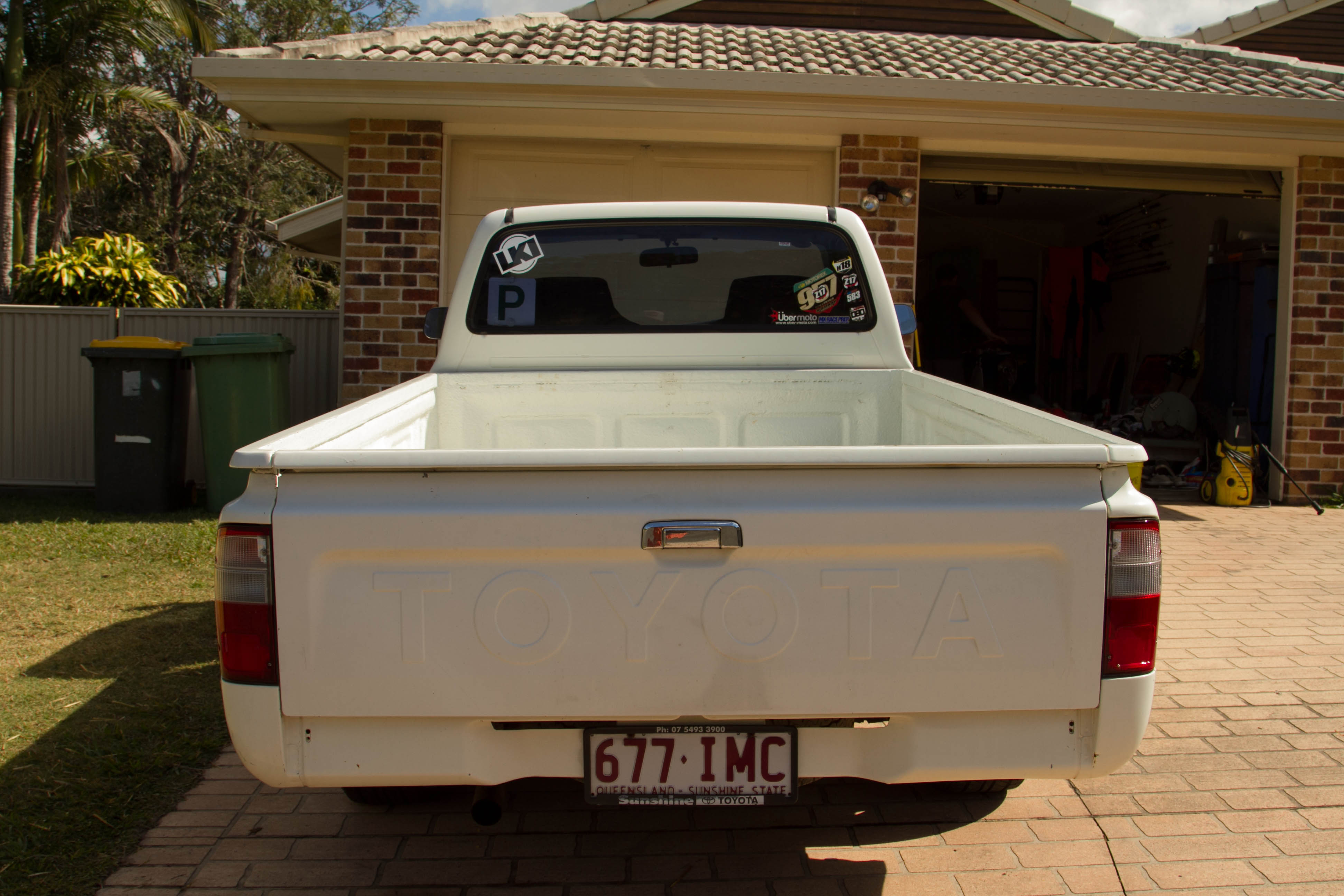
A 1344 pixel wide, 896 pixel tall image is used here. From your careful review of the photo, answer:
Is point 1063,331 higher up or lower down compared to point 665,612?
higher up

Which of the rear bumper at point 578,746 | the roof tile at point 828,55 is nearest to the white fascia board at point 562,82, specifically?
the roof tile at point 828,55

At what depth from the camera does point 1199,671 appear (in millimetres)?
4125

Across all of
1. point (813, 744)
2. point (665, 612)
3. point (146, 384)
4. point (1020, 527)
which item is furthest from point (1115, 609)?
point (146, 384)

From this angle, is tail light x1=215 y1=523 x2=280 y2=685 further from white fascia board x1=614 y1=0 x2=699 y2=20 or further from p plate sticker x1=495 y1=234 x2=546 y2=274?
white fascia board x1=614 y1=0 x2=699 y2=20

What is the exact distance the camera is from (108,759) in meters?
3.16

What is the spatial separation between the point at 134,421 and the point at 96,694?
3947 millimetres

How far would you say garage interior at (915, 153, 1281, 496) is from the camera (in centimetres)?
826

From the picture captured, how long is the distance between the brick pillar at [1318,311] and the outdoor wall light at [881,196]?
3.24 meters

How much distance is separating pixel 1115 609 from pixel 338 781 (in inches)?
63.0

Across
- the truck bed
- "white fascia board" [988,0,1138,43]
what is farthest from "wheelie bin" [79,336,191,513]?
"white fascia board" [988,0,1138,43]

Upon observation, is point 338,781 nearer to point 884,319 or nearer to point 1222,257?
point 884,319

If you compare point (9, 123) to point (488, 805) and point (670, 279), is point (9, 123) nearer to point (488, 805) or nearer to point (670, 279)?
point (670, 279)

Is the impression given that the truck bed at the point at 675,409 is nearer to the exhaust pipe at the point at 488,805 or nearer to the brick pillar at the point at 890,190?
the exhaust pipe at the point at 488,805

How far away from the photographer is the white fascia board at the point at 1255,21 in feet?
43.3
